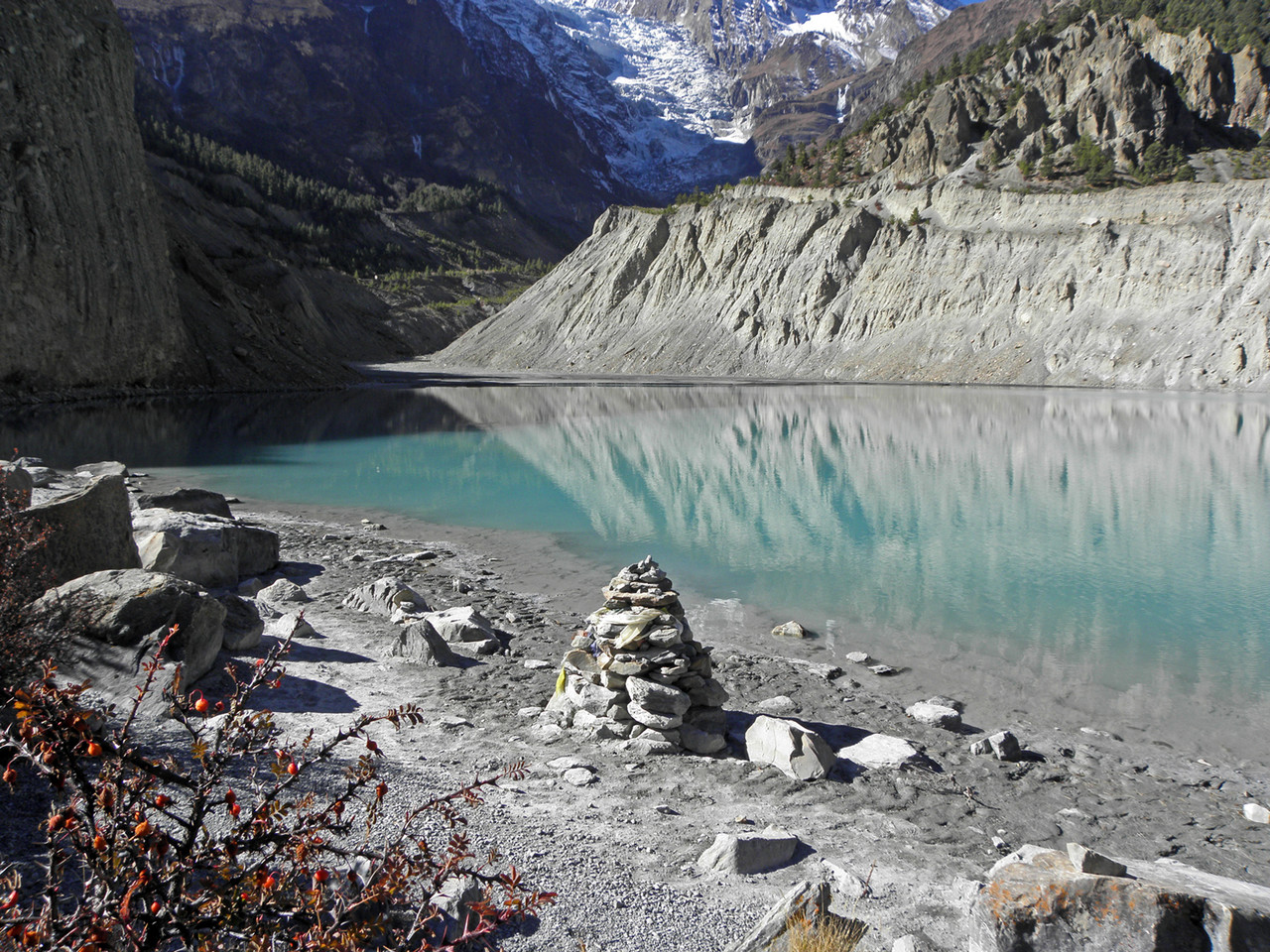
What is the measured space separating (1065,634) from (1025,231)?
6116 centimetres

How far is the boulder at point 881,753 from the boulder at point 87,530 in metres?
7.04

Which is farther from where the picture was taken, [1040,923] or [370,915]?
[1040,923]

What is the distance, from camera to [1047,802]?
6332mm

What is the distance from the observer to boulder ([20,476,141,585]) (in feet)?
24.7

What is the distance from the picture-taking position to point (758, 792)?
6.27 m

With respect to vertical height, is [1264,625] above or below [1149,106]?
below

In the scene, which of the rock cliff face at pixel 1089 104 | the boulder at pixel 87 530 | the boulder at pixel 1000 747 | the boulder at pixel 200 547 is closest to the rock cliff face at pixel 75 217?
the boulder at pixel 200 547

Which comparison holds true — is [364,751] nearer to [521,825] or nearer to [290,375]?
[521,825]

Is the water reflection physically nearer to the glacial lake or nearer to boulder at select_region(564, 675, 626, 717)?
the glacial lake

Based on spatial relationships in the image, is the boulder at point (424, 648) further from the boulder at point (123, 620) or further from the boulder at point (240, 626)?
the boulder at point (123, 620)

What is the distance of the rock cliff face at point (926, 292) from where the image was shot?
170ft

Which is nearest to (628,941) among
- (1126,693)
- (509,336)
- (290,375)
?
(1126,693)

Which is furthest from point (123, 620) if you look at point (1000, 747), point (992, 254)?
point (992, 254)

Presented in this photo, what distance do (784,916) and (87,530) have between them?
738 centimetres
